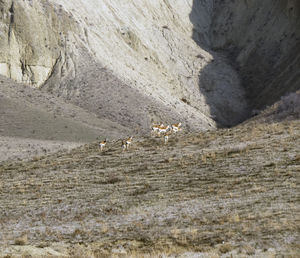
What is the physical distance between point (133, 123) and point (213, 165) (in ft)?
84.4

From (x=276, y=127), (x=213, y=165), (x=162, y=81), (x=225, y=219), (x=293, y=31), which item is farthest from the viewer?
(x=293, y=31)

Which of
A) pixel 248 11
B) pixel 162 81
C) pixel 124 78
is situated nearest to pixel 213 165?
pixel 124 78

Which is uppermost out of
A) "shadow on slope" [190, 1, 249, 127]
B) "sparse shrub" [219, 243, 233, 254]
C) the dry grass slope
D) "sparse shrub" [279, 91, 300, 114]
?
"shadow on slope" [190, 1, 249, 127]

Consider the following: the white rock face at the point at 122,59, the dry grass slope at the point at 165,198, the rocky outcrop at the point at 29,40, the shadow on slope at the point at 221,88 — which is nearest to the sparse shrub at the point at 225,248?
the dry grass slope at the point at 165,198

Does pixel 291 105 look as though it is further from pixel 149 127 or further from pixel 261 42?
pixel 261 42

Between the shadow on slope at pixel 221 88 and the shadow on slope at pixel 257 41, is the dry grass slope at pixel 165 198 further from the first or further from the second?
the shadow on slope at pixel 257 41

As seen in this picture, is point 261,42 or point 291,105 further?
point 261,42

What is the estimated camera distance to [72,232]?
437 inches

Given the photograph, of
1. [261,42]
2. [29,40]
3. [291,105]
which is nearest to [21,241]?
[291,105]

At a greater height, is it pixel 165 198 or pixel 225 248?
pixel 165 198

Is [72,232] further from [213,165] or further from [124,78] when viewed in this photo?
[124,78]

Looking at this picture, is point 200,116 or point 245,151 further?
point 200,116

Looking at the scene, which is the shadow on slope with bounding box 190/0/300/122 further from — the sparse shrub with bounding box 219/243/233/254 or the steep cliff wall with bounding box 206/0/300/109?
the sparse shrub with bounding box 219/243/233/254

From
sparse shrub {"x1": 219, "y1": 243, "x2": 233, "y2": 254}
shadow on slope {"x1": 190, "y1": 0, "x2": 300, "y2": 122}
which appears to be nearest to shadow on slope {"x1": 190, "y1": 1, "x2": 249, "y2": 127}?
shadow on slope {"x1": 190, "y1": 0, "x2": 300, "y2": 122}
